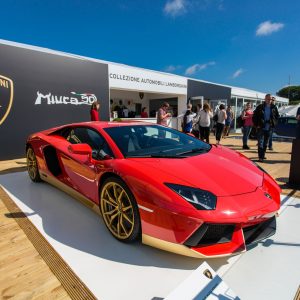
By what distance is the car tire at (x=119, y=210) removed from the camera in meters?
2.02

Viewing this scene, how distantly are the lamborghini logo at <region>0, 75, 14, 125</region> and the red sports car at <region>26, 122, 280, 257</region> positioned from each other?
167 inches

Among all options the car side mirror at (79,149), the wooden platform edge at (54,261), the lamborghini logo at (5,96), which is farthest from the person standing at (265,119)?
the lamborghini logo at (5,96)

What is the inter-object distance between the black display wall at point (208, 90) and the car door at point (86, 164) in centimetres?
1128

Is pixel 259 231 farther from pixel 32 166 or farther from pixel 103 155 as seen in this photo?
pixel 32 166

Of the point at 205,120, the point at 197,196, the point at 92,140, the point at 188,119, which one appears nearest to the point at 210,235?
the point at 197,196

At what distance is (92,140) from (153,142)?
68 cm

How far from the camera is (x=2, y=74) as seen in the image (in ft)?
20.4

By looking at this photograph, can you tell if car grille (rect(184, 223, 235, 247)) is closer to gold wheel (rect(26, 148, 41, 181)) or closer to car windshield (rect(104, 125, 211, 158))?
car windshield (rect(104, 125, 211, 158))

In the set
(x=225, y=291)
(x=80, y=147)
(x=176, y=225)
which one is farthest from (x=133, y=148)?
(x=225, y=291)

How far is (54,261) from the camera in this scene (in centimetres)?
200

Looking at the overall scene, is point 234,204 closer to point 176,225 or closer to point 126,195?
point 176,225

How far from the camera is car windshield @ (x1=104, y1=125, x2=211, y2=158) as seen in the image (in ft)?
7.99

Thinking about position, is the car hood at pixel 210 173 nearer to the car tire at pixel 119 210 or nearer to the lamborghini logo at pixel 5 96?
the car tire at pixel 119 210

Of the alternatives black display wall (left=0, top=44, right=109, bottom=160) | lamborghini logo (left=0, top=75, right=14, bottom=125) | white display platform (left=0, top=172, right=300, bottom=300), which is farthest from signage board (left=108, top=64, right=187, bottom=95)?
white display platform (left=0, top=172, right=300, bottom=300)
